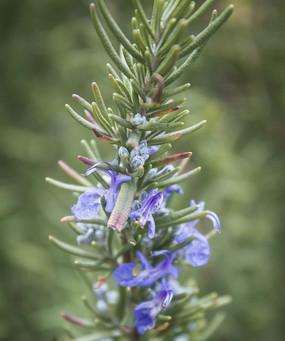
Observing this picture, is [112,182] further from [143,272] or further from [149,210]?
[143,272]

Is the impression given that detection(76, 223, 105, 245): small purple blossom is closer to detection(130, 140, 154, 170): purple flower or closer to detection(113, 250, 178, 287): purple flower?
detection(113, 250, 178, 287): purple flower

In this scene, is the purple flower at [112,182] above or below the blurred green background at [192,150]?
above

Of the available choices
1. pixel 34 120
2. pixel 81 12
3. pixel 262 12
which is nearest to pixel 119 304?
pixel 262 12

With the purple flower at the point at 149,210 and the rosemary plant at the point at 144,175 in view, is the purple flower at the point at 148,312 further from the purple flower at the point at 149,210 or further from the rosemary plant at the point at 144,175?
the purple flower at the point at 149,210

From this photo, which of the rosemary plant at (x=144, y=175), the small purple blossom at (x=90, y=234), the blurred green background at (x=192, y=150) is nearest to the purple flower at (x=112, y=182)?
the rosemary plant at (x=144, y=175)

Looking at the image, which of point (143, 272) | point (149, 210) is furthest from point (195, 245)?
point (149, 210)

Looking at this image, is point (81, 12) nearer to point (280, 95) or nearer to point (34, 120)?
point (34, 120)
